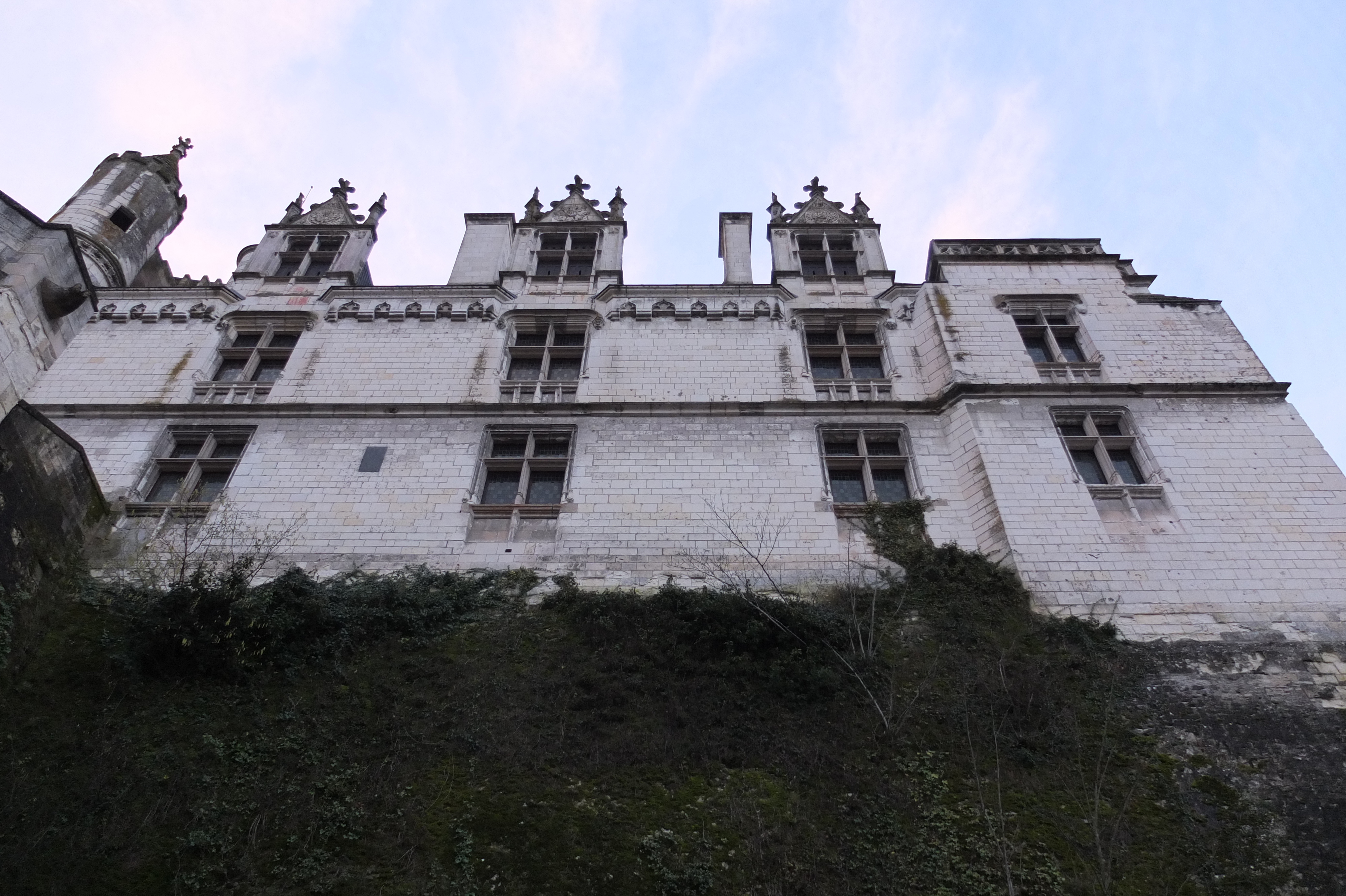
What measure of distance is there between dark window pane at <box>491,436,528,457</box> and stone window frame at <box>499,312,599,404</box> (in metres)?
0.75

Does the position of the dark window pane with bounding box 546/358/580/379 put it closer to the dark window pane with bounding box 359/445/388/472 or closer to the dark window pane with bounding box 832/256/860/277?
the dark window pane with bounding box 359/445/388/472

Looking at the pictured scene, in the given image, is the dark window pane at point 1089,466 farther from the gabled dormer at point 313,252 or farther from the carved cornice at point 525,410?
the gabled dormer at point 313,252

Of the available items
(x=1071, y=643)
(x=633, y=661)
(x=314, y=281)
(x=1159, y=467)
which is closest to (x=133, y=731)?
(x=633, y=661)

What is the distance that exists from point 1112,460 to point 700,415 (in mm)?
6917

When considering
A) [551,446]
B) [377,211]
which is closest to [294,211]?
[377,211]

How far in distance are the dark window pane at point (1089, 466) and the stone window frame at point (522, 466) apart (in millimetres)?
8337

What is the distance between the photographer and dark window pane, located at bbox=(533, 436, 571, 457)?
1540cm

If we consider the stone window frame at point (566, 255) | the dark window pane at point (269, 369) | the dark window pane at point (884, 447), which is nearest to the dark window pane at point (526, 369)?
the stone window frame at point (566, 255)

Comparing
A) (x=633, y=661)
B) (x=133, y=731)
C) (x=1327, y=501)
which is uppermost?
(x=1327, y=501)

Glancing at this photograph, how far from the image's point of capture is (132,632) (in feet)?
34.6

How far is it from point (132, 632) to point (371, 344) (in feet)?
27.0

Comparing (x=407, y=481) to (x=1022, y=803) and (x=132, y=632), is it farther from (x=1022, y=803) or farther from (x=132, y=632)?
(x=1022, y=803)

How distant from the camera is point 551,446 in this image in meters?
15.6

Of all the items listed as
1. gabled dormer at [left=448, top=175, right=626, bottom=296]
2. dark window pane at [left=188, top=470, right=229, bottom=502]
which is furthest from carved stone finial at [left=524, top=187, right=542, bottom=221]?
dark window pane at [left=188, top=470, right=229, bottom=502]
